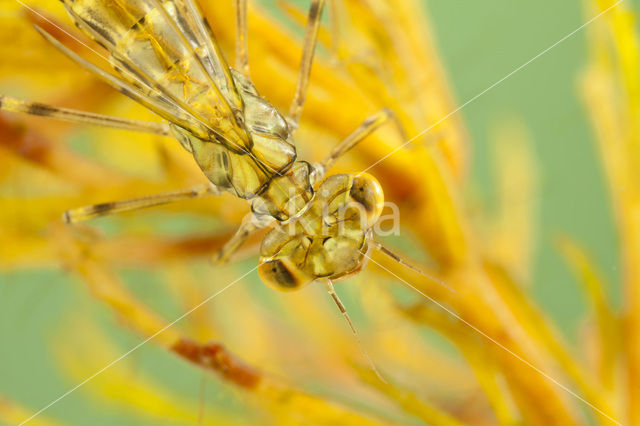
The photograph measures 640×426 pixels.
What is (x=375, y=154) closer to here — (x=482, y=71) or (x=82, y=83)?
(x=82, y=83)

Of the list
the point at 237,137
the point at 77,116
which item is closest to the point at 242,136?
the point at 237,137

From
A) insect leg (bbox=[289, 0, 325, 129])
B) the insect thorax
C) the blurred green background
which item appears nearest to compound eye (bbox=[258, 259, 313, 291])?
the insect thorax

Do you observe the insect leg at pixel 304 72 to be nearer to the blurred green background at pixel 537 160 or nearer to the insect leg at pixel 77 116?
the insect leg at pixel 77 116

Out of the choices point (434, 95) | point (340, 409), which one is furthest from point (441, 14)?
point (340, 409)

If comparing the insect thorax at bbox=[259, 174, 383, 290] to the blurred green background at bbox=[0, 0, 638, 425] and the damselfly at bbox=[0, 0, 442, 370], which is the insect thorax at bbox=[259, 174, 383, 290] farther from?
the blurred green background at bbox=[0, 0, 638, 425]

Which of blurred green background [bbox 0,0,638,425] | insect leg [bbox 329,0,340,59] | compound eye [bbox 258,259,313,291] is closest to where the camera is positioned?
compound eye [bbox 258,259,313,291]

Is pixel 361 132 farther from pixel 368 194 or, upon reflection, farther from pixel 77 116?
pixel 77 116

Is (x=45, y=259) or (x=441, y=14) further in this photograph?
Result: (x=441, y=14)
